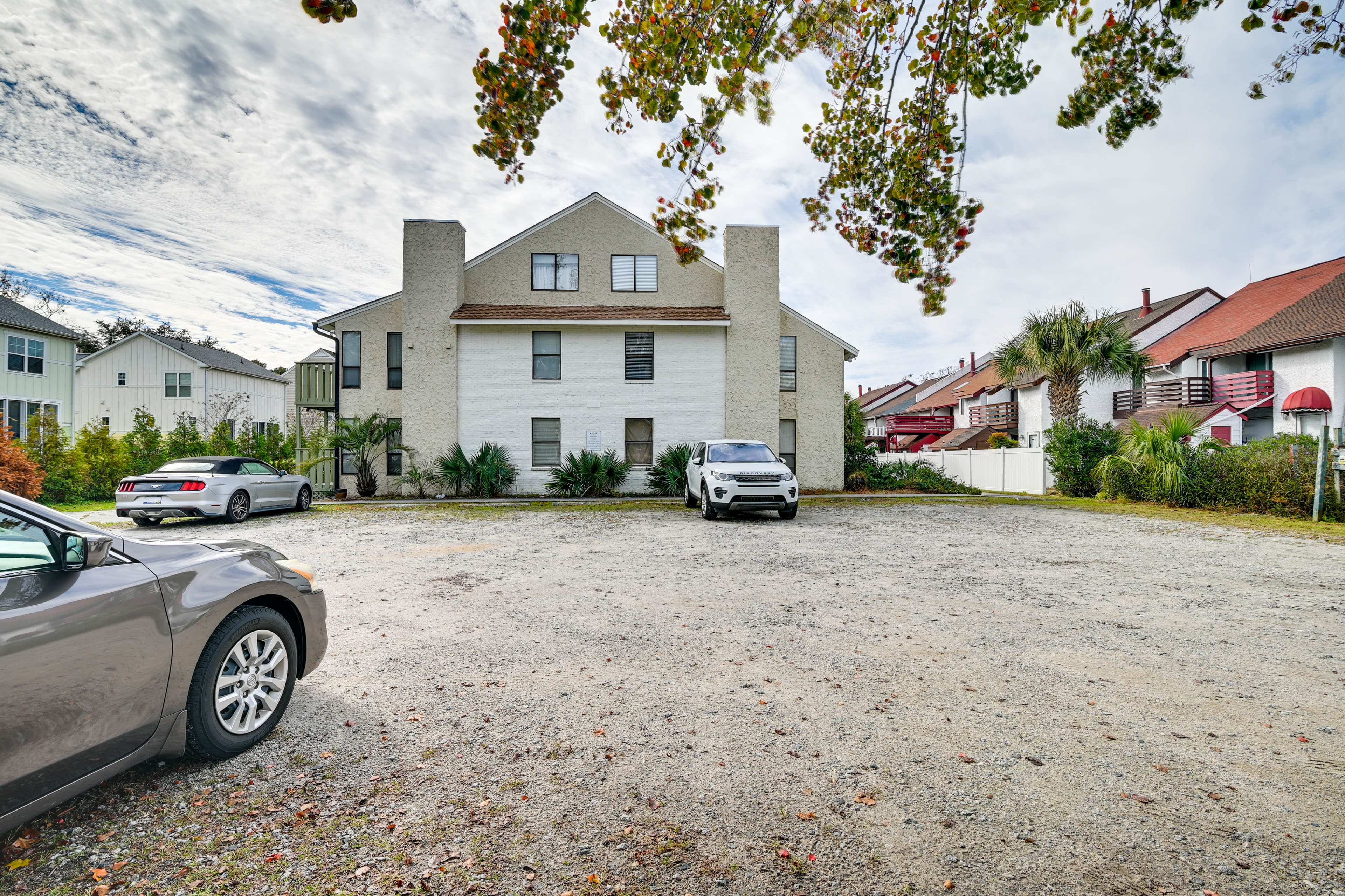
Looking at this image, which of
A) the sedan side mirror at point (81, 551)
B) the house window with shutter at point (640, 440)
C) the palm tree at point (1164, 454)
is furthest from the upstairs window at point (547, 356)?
the sedan side mirror at point (81, 551)

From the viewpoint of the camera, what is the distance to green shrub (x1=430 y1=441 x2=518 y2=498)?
2036 cm

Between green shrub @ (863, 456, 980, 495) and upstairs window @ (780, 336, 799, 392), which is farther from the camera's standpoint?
green shrub @ (863, 456, 980, 495)

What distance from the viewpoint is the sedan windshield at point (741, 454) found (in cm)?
1477

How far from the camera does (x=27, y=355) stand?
24.4 m

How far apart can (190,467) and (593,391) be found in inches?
447

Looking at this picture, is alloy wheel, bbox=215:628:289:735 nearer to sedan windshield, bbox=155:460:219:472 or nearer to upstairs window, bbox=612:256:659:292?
sedan windshield, bbox=155:460:219:472

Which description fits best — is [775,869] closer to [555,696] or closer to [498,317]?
[555,696]

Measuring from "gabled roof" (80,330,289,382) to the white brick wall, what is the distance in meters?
23.7

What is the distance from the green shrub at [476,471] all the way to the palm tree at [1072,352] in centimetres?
1985

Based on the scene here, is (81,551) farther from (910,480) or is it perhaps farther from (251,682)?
(910,480)

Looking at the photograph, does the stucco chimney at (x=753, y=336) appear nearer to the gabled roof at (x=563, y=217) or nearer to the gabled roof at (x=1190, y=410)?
the gabled roof at (x=563, y=217)

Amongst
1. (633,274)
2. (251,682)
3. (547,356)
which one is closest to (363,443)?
(547,356)

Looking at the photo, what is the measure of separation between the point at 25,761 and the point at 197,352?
42348mm

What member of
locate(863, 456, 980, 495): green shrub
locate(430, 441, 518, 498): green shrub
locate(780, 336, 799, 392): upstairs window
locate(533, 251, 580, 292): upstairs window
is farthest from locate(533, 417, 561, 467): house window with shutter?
locate(863, 456, 980, 495): green shrub
